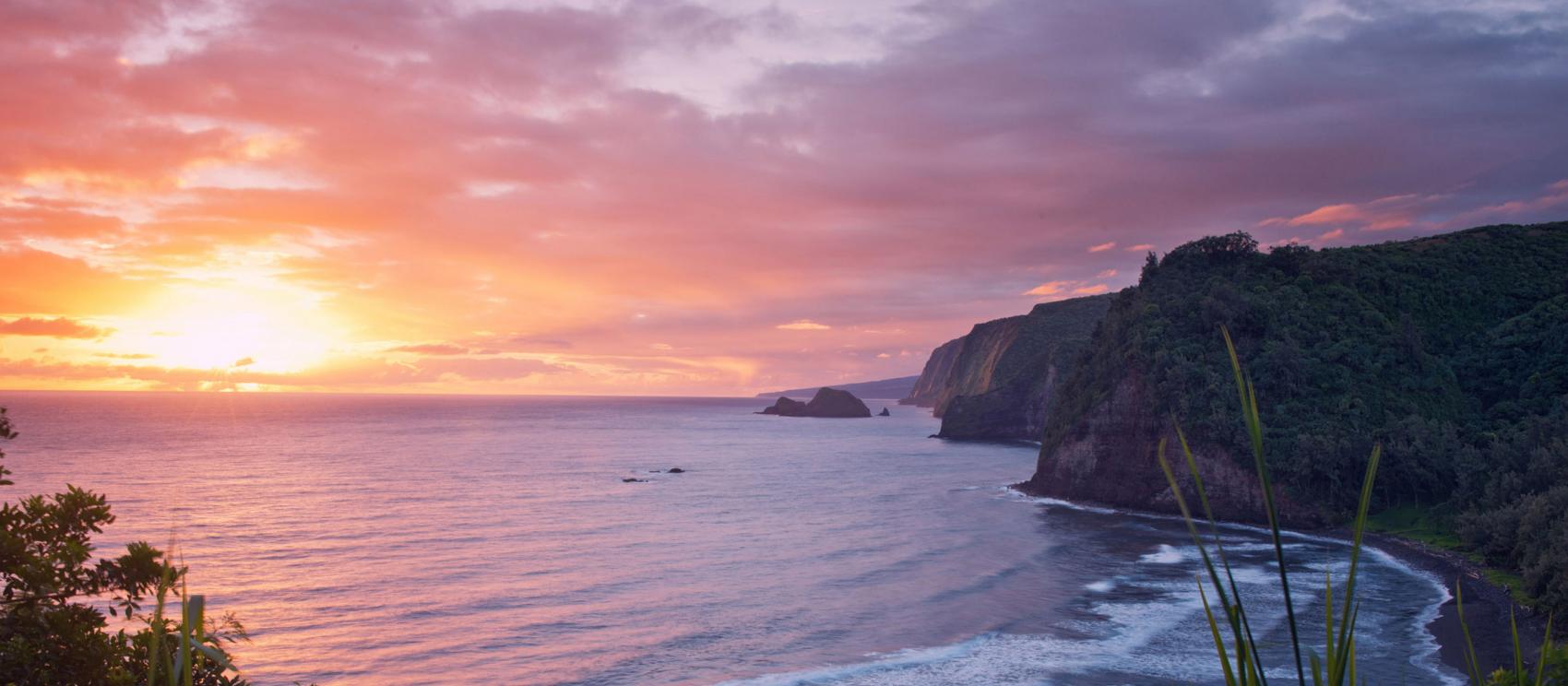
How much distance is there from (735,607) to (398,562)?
18.7 metres

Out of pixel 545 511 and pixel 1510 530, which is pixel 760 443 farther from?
pixel 1510 530

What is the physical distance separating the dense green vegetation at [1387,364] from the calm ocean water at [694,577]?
262 inches

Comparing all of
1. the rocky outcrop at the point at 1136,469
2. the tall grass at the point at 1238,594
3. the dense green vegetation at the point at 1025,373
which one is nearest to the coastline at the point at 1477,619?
the rocky outcrop at the point at 1136,469

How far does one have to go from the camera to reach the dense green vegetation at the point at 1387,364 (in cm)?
4625

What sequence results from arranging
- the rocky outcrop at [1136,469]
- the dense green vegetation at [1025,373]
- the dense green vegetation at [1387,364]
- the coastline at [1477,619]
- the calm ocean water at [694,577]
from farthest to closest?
the dense green vegetation at [1025,373]
the rocky outcrop at [1136,469]
the dense green vegetation at [1387,364]
the calm ocean water at [694,577]
the coastline at [1477,619]

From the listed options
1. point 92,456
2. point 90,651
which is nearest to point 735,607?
point 90,651

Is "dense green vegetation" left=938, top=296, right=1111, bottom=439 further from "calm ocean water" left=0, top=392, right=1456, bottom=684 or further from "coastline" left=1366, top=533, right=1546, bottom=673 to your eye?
"coastline" left=1366, top=533, right=1546, bottom=673

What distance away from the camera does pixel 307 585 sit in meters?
38.1

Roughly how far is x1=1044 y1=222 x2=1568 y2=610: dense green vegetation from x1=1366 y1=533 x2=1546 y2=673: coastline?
1423 mm

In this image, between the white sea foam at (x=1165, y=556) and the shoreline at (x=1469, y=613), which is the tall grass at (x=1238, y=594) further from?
the white sea foam at (x=1165, y=556)

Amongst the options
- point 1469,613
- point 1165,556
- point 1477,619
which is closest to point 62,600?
point 1477,619

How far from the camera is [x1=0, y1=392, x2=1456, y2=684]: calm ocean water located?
91.4 ft

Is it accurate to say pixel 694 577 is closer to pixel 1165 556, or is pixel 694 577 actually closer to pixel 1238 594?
pixel 1165 556

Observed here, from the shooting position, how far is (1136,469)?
6184 cm
